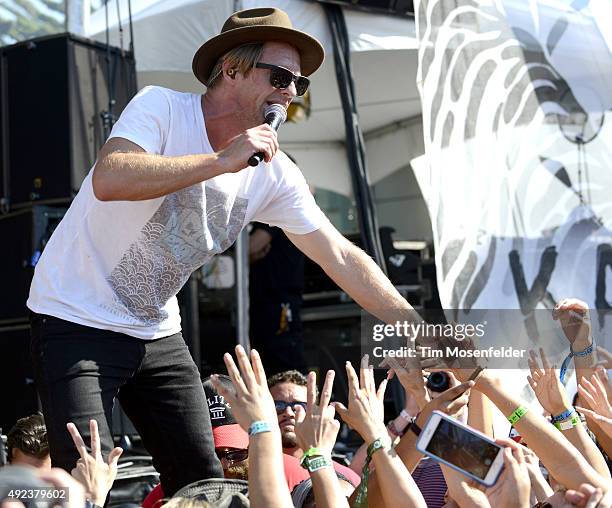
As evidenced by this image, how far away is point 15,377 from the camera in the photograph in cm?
538

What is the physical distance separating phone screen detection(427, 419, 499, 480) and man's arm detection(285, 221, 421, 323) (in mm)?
719

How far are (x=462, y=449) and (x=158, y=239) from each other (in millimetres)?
995

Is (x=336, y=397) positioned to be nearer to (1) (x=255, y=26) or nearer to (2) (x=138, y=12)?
(2) (x=138, y=12)

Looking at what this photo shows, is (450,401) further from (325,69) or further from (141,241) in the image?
(325,69)

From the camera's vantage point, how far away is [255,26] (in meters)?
2.91

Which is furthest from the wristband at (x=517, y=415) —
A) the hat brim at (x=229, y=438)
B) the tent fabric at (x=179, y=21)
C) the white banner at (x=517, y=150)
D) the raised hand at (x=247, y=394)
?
the tent fabric at (x=179, y=21)

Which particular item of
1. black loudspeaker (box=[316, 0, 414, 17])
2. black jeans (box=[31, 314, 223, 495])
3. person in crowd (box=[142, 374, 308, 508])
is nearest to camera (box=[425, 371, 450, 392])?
black jeans (box=[31, 314, 223, 495])

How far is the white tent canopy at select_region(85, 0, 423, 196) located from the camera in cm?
620

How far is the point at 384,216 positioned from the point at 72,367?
A: 6999 millimetres

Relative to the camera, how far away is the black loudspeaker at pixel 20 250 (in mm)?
5344

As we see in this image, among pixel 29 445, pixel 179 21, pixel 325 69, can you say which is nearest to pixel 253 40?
pixel 29 445

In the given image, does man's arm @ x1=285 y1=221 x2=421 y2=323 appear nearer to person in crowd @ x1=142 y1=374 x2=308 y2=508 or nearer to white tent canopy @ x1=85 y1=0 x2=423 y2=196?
person in crowd @ x1=142 y1=374 x2=308 y2=508

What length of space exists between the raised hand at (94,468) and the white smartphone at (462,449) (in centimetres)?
75

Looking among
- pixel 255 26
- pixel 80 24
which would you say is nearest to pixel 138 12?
pixel 80 24
